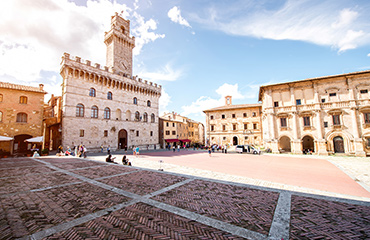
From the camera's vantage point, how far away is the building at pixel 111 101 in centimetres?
2453

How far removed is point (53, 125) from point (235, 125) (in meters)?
38.1

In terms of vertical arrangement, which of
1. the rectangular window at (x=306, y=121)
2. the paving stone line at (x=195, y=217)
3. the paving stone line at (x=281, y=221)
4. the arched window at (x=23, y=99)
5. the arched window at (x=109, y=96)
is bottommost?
the paving stone line at (x=281, y=221)

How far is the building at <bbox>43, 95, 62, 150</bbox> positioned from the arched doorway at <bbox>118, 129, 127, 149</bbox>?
30.1ft

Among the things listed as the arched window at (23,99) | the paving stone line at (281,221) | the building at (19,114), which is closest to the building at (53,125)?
the building at (19,114)

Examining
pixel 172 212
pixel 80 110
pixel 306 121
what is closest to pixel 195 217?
pixel 172 212

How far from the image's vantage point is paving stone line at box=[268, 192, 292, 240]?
3.52m

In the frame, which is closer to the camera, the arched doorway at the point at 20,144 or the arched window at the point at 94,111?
the arched doorway at the point at 20,144

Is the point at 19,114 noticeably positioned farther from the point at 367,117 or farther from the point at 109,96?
the point at 367,117

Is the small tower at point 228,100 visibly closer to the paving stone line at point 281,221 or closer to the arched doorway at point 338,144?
A: the arched doorway at point 338,144

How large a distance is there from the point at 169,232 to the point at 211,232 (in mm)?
1009

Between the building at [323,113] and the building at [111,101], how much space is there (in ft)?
83.4

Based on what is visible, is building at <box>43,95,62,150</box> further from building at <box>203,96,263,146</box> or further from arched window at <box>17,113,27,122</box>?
building at <box>203,96,263,146</box>

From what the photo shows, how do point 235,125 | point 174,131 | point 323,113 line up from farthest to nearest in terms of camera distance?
1. point 174,131
2. point 235,125
3. point 323,113

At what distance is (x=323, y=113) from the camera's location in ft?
76.6
